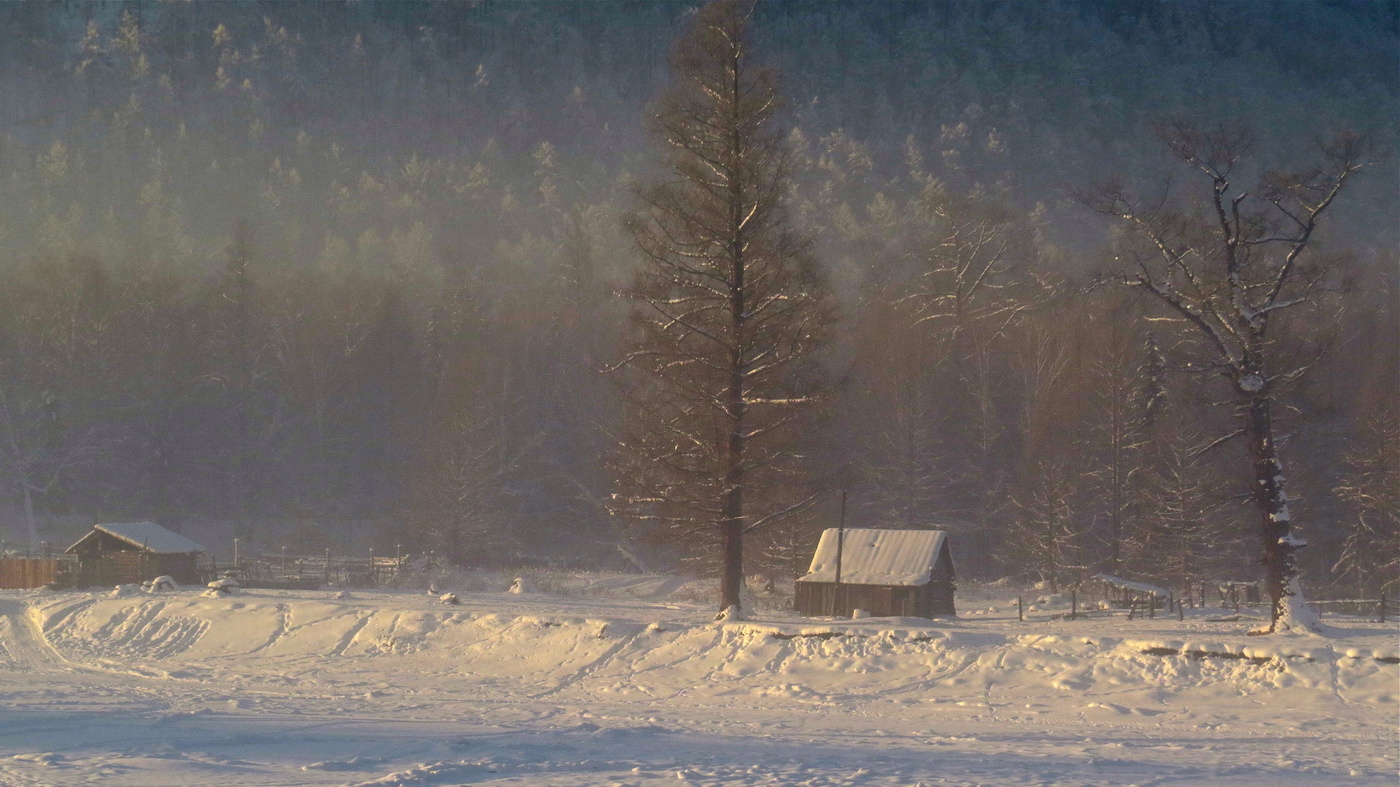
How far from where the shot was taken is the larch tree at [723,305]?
83.2 feet

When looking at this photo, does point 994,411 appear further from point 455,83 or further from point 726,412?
point 455,83

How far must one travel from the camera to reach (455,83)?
187250 mm

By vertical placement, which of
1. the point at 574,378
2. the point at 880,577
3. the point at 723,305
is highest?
the point at 574,378

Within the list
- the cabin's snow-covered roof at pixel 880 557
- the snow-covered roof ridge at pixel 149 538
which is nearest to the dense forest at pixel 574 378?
the cabin's snow-covered roof at pixel 880 557

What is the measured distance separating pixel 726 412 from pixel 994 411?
1629 inches

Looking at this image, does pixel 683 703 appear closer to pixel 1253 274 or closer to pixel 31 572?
pixel 1253 274

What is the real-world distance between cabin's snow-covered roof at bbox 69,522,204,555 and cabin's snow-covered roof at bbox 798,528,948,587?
2711 cm

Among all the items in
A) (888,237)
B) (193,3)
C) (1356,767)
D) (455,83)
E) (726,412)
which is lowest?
(1356,767)

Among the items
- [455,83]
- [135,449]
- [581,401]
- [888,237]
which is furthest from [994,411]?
[455,83]

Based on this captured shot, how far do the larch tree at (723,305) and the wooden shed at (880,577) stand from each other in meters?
11.1

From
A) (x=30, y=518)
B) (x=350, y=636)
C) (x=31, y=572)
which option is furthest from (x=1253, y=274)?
(x=30, y=518)

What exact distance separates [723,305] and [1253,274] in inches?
451

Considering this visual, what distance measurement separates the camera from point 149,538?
1829 inches

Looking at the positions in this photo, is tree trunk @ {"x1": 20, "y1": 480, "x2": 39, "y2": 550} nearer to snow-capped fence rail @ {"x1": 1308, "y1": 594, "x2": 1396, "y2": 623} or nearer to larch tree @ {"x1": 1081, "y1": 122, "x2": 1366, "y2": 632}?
larch tree @ {"x1": 1081, "y1": 122, "x2": 1366, "y2": 632}
